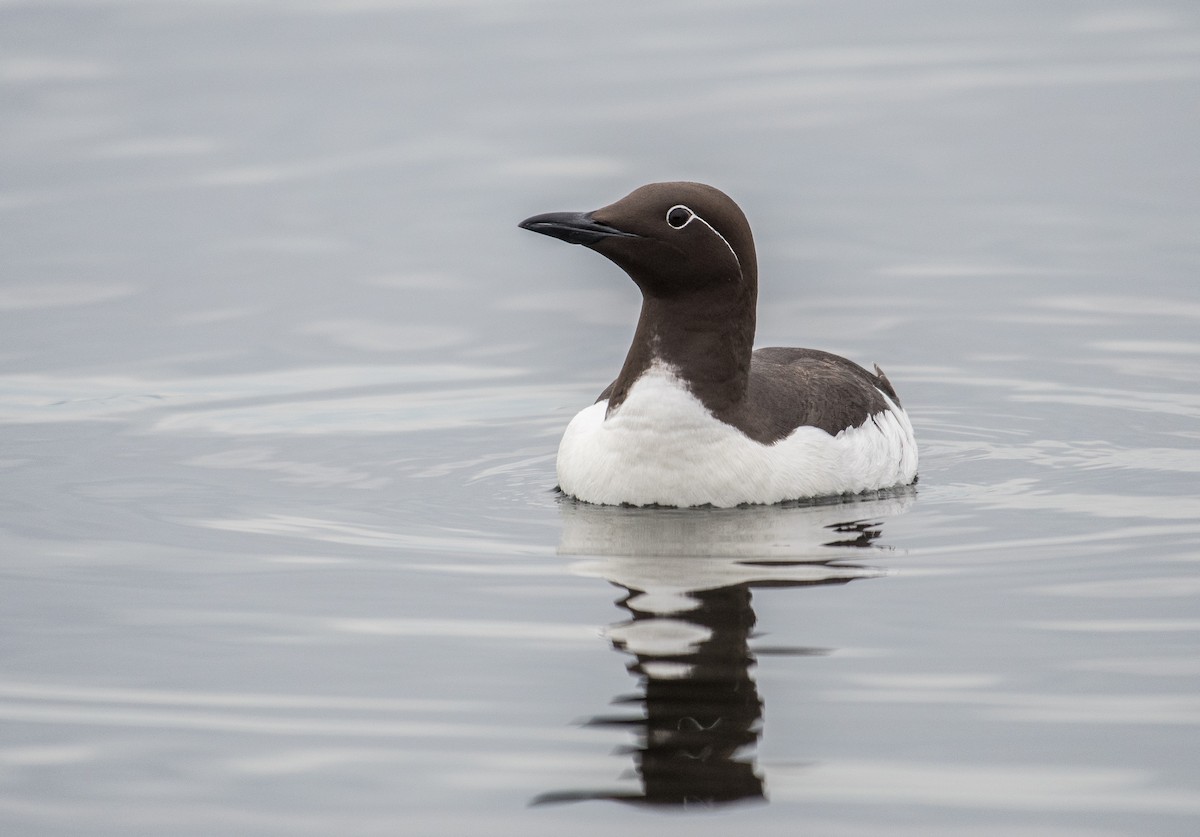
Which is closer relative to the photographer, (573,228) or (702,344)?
(573,228)

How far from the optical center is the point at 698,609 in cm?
874

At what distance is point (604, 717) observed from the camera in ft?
24.5

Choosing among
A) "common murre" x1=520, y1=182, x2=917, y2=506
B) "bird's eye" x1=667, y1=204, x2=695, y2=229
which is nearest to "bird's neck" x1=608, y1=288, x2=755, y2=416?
"common murre" x1=520, y1=182, x2=917, y2=506

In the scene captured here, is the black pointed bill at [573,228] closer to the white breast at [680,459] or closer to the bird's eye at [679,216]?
the bird's eye at [679,216]

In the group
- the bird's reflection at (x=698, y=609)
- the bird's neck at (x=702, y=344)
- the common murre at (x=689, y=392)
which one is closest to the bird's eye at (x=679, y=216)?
the common murre at (x=689, y=392)

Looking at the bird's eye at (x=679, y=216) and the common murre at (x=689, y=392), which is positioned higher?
the bird's eye at (x=679, y=216)

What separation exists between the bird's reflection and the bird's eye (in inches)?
55.6

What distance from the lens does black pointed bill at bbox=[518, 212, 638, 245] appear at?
10.4m

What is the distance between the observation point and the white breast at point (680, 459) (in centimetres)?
1073

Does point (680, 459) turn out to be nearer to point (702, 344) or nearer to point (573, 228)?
point (702, 344)

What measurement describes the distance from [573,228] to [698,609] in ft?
8.15

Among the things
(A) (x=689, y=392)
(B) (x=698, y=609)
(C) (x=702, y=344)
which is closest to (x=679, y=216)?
(C) (x=702, y=344)

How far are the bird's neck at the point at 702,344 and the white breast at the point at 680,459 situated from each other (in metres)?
0.06

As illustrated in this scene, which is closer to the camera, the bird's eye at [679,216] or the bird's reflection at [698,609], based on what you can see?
the bird's reflection at [698,609]
